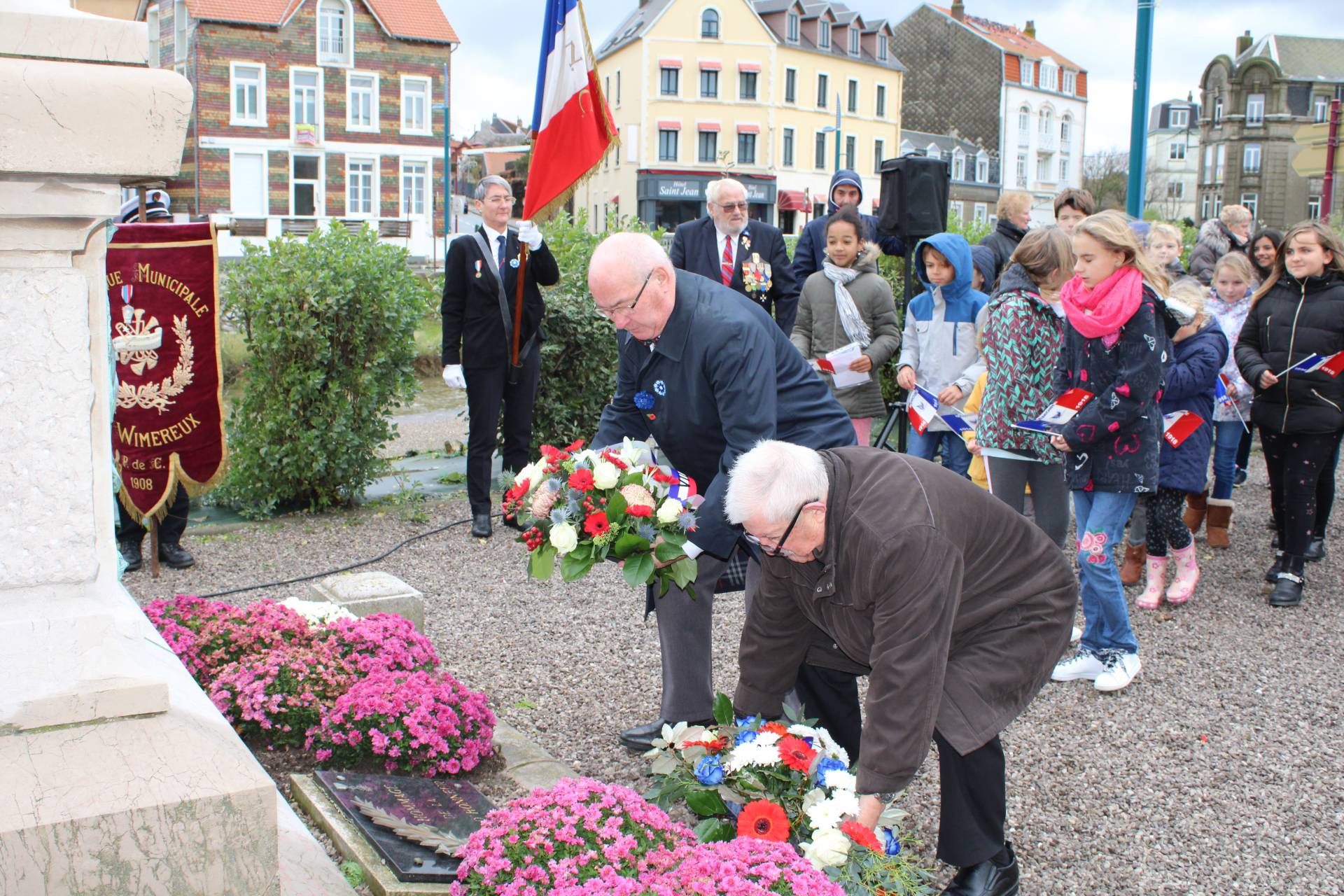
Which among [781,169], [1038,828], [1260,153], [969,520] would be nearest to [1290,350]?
[1038,828]

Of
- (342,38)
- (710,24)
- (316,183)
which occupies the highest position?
(710,24)

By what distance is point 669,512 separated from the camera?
12.5 ft

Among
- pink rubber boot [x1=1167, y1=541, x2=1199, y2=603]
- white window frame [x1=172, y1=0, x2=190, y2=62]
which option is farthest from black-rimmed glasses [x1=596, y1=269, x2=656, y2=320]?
white window frame [x1=172, y1=0, x2=190, y2=62]

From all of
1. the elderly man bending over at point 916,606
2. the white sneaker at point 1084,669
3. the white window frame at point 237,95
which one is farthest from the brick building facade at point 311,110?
the elderly man bending over at point 916,606

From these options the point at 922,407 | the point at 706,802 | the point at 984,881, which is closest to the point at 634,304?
the point at 706,802

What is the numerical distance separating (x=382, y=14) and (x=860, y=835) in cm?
4379

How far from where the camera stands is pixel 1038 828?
398 cm

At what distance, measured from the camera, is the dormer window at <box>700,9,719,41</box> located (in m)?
48.6

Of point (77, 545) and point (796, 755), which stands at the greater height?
point (77, 545)

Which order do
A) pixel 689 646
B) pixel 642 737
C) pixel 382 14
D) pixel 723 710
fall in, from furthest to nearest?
1. pixel 382 14
2. pixel 642 737
3. pixel 689 646
4. pixel 723 710

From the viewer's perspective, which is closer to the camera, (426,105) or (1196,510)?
(1196,510)

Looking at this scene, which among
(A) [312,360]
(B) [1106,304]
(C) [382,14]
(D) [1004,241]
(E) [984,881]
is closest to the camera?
(E) [984,881]

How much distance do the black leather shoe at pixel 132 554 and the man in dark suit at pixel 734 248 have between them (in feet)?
12.4

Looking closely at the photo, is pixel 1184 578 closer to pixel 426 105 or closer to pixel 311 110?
pixel 311 110
